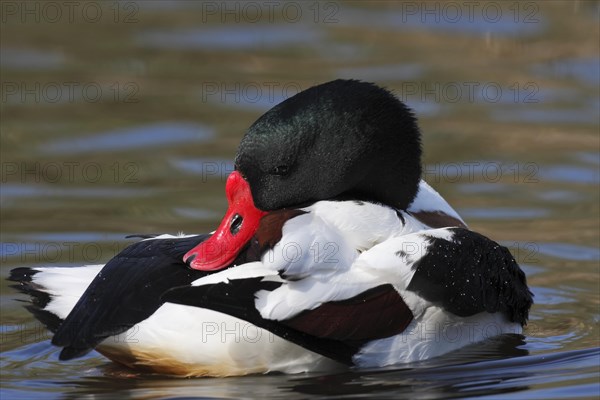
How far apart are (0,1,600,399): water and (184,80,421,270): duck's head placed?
36.3 inches

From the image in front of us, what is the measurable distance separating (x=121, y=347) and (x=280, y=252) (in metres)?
1.02

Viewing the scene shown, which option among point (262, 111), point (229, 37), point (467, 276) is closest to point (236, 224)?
point (467, 276)

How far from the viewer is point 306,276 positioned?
602 centimetres

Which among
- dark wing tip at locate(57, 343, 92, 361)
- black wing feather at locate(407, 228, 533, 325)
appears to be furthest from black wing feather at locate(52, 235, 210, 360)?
black wing feather at locate(407, 228, 533, 325)

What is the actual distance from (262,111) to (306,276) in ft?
20.6

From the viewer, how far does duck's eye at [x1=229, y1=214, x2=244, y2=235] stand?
6.58 m

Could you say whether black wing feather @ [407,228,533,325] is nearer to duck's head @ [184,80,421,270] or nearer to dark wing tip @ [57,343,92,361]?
duck's head @ [184,80,421,270]

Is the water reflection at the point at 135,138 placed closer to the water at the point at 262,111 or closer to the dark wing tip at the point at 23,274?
the water at the point at 262,111

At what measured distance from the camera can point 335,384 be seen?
623 cm

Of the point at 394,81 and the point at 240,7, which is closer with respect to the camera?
the point at 394,81

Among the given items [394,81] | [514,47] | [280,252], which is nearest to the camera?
[280,252]

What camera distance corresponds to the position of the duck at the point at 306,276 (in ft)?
19.9

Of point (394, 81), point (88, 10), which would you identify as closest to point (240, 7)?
point (88, 10)

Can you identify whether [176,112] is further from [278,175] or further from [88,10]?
[278,175]
